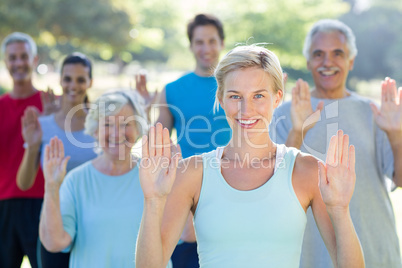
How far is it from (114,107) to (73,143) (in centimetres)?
81

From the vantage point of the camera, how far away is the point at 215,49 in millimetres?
4027

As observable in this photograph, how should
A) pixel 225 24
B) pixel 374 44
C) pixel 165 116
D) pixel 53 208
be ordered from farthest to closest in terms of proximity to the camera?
pixel 374 44 → pixel 225 24 → pixel 165 116 → pixel 53 208

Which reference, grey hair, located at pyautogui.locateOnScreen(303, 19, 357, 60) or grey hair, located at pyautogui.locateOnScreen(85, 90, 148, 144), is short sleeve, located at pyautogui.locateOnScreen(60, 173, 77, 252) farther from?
grey hair, located at pyautogui.locateOnScreen(303, 19, 357, 60)

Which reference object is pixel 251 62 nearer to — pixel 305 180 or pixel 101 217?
pixel 305 180

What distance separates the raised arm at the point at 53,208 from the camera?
2680 mm

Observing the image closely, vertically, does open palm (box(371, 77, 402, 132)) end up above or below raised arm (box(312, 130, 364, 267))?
above

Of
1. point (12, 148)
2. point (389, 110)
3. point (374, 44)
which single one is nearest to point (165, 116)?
point (12, 148)

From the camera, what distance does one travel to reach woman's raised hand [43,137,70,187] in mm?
2734

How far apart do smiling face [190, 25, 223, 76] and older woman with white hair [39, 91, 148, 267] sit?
108 centimetres

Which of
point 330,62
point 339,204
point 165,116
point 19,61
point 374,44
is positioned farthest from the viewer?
point 374,44

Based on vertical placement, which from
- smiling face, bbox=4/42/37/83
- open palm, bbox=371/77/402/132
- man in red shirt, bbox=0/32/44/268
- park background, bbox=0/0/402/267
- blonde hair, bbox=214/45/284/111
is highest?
park background, bbox=0/0/402/267

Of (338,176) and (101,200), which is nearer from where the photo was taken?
(338,176)

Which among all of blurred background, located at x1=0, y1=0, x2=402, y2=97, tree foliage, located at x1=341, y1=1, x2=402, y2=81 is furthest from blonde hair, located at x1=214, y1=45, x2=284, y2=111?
tree foliage, located at x1=341, y1=1, x2=402, y2=81

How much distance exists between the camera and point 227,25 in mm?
21562
